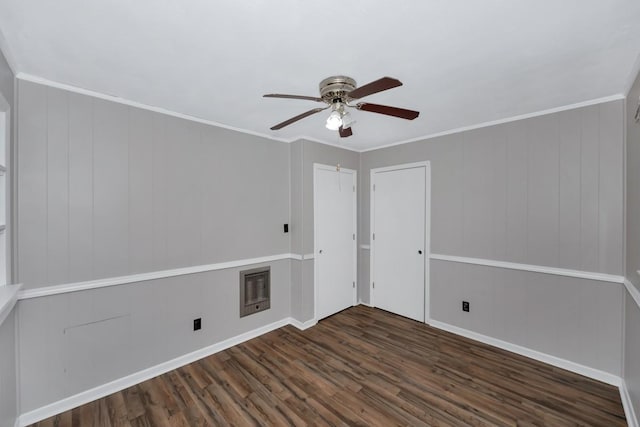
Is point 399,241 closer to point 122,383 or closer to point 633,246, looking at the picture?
point 633,246

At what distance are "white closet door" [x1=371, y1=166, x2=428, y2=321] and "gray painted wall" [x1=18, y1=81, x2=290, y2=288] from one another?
1781mm

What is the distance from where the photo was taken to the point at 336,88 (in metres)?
1.81

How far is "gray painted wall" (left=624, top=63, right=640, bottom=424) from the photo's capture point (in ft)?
6.09

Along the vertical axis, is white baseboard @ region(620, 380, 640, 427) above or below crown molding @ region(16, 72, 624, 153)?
below

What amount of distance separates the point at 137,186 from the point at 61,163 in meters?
0.51

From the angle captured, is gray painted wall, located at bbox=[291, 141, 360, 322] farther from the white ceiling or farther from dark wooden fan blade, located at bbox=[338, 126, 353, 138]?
dark wooden fan blade, located at bbox=[338, 126, 353, 138]

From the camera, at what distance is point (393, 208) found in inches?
152

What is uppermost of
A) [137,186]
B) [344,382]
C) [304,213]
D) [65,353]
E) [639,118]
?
[639,118]

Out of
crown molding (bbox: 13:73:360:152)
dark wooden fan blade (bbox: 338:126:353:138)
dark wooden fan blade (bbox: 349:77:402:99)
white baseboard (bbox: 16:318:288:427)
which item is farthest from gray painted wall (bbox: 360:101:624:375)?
white baseboard (bbox: 16:318:288:427)

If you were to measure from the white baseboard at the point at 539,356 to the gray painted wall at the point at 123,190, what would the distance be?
8.44 feet

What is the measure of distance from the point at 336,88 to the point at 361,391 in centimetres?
238

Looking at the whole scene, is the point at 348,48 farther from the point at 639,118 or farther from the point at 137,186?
the point at 137,186

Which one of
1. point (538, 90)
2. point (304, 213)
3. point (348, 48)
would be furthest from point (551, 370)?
point (348, 48)

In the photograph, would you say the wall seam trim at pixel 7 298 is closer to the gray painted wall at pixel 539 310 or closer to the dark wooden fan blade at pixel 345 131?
the dark wooden fan blade at pixel 345 131
